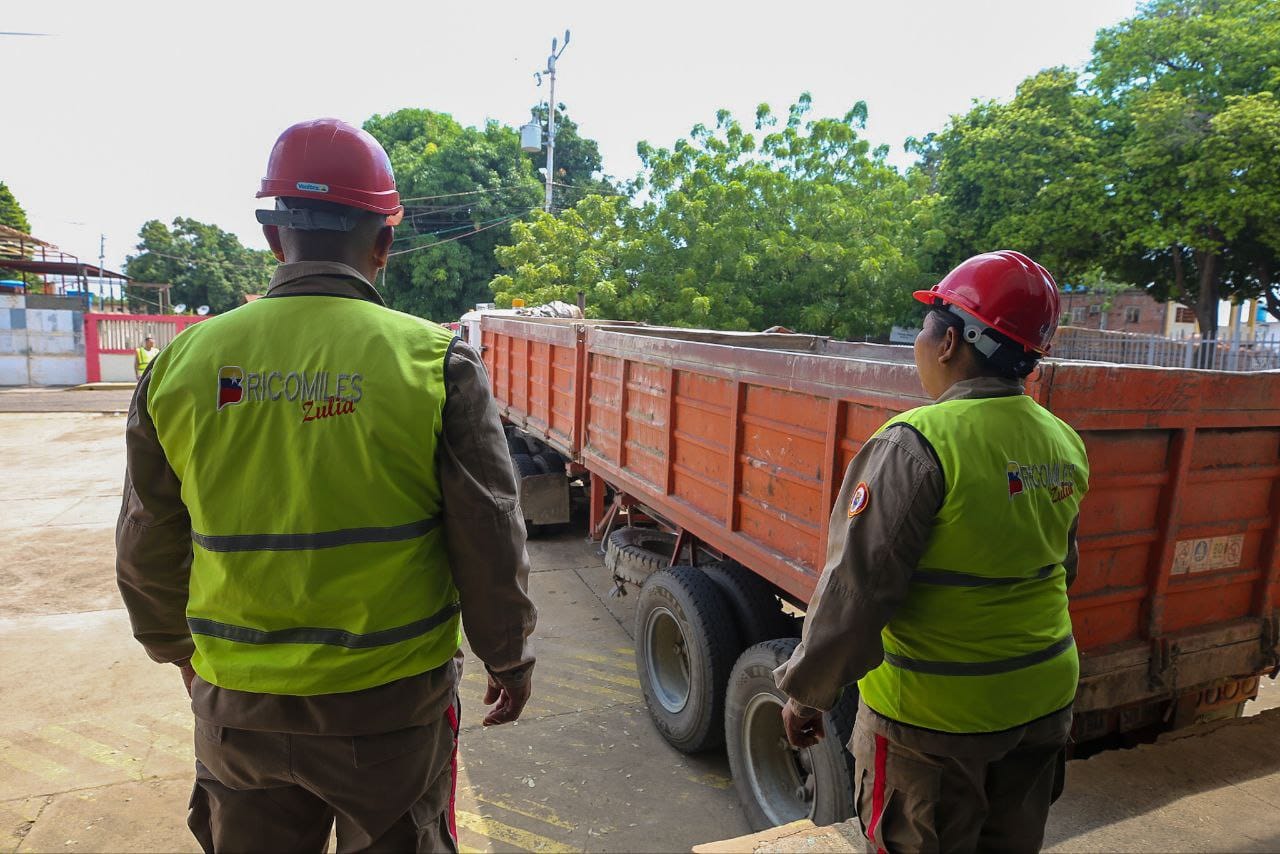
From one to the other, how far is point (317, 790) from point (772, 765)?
88.3 inches

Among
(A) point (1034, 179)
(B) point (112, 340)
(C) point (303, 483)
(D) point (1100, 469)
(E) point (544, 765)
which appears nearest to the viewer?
(C) point (303, 483)

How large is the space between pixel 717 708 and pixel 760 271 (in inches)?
497

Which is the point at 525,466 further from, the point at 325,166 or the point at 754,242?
the point at 754,242

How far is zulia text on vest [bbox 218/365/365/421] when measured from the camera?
1.50 metres

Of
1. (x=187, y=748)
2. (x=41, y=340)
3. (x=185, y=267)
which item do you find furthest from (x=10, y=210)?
(x=187, y=748)

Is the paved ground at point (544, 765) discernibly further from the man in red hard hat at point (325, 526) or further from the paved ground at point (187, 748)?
the man in red hard hat at point (325, 526)

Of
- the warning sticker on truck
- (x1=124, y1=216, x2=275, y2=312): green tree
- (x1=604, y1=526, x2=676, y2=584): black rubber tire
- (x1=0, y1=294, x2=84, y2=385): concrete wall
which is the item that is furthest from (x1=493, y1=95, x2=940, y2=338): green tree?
(x1=124, y1=216, x2=275, y2=312): green tree

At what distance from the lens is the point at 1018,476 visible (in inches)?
65.1

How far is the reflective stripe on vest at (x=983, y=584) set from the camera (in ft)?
5.28

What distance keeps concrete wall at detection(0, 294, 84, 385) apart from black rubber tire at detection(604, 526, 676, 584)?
79.2 ft

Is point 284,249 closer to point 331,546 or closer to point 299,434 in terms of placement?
point 299,434

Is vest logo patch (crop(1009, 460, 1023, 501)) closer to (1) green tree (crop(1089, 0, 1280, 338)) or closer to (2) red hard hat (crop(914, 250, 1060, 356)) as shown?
(2) red hard hat (crop(914, 250, 1060, 356))

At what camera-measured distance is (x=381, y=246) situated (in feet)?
5.94

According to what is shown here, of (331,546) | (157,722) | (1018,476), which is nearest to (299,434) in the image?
(331,546)
